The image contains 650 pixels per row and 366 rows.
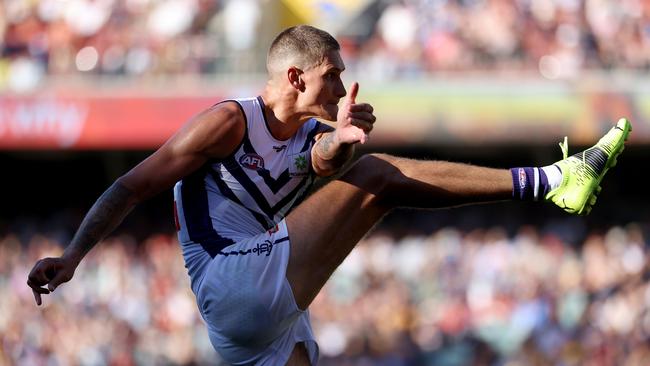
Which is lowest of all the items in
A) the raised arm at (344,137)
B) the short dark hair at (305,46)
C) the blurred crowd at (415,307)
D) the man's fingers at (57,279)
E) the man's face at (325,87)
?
the blurred crowd at (415,307)

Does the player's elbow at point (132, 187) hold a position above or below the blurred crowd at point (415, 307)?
above

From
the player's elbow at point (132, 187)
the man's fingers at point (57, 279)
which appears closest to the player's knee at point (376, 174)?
the player's elbow at point (132, 187)

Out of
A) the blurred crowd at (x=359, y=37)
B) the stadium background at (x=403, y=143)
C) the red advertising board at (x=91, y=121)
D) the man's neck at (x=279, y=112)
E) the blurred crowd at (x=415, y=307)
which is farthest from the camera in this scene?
the red advertising board at (x=91, y=121)

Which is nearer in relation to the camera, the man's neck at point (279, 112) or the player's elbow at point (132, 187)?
the player's elbow at point (132, 187)

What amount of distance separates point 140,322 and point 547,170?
949cm

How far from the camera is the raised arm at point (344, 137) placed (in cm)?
538

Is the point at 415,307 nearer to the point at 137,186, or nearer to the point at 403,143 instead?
the point at 403,143

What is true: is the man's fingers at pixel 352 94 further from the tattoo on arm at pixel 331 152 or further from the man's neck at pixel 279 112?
the man's neck at pixel 279 112

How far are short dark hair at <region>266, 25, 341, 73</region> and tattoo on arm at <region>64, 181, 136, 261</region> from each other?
1.01m

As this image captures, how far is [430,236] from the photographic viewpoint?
49.5ft

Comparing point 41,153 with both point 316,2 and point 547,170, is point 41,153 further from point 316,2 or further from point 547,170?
point 547,170

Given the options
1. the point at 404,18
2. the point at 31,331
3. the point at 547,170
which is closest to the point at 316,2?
the point at 404,18

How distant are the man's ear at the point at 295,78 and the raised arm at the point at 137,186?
0.40m

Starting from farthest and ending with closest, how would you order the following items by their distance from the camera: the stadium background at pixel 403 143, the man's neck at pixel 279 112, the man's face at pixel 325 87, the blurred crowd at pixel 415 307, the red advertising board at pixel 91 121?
the red advertising board at pixel 91 121 → the stadium background at pixel 403 143 → the blurred crowd at pixel 415 307 → the man's neck at pixel 279 112 → the man's face at pixel 325 87
